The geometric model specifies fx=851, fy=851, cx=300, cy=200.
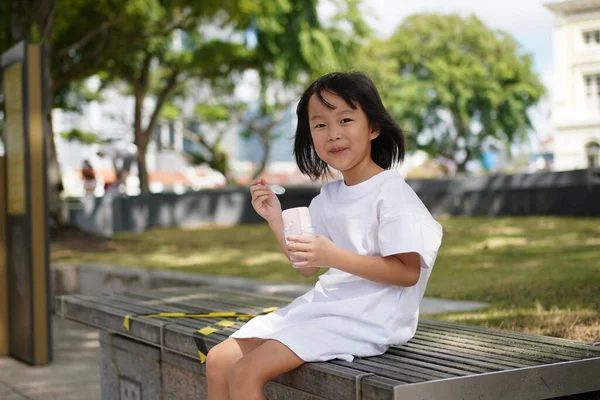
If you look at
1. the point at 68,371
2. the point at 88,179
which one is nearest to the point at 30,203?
the point at 68,371

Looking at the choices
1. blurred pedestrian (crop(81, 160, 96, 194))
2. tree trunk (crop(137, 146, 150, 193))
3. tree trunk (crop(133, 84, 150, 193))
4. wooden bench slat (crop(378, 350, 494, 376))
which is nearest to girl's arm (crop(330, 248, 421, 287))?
wooden bench slat (crop(378, 350, 494, 376))

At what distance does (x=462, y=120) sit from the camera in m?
45.2

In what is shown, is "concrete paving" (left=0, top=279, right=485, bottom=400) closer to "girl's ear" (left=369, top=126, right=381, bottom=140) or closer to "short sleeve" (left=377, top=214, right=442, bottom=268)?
"girl's ear" (left=369, top=126, right=381, bottom=140)

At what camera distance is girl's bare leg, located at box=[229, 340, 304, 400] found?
248 centimetres

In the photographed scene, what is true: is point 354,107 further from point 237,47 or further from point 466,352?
point 237,47

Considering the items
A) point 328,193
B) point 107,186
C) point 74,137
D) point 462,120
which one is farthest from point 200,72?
point 462,120

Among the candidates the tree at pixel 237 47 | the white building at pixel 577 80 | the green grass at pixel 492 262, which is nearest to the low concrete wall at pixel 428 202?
the green grass at pixel 492 262

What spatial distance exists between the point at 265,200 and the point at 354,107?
49cm

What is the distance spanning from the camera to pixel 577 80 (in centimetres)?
2308

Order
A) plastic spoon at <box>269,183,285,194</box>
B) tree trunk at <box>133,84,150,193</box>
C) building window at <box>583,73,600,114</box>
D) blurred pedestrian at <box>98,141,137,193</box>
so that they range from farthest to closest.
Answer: blurred pedestrian at <box>98,141,137,193</box> < building window at <box>583,73,600,114</box> < tree trunk at <box>133,84,150,193</box> < plastic spoon at <box>269,183,285,194</box>

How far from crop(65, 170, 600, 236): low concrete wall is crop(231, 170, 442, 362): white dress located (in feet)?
39.8

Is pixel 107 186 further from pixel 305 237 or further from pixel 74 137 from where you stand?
pixel 305 237

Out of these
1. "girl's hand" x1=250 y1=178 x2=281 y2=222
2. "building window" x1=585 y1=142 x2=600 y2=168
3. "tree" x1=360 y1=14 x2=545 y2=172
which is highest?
"tree" x1=360 y1=14 x2=545 y2=172

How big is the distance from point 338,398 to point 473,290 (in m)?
3.82
